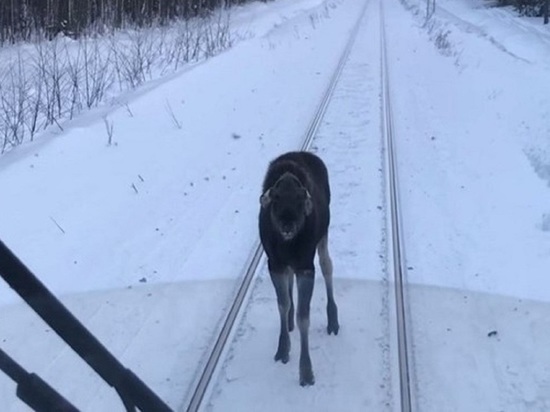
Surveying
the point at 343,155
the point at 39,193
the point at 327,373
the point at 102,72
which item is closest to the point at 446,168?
the point at 343,155

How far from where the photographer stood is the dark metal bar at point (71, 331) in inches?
91.9

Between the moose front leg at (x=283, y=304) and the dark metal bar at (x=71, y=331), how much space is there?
285 cm

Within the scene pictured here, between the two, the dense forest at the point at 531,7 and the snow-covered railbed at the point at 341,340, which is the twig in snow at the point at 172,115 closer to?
the snow-covered railbed at the point at 341,340

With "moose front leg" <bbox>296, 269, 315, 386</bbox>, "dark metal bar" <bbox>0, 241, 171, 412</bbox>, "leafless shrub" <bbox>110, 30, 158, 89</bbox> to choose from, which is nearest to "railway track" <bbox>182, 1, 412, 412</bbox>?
"moose front leg" <bbox>296, 269, 315, 386</bbox>

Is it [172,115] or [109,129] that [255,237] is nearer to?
[109,129]

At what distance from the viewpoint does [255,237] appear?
8.22 m

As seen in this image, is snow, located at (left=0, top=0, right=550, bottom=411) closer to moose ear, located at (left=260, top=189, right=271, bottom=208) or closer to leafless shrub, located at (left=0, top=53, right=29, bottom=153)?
leafless shrub, located at (left=0, top=53, right=29, bottom=153)

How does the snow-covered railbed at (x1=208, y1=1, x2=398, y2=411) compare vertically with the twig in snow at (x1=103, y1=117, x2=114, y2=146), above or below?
above

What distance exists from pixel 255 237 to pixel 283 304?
267 cm

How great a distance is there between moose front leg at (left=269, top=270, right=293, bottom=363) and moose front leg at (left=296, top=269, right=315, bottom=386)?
0.10m

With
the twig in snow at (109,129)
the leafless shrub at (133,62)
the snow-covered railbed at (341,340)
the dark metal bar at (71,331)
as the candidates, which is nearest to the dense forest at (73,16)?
the leafless shrub at (133,62)

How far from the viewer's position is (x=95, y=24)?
25641mm

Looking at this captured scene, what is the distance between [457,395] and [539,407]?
47 cm

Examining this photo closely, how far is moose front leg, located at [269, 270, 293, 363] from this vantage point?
17.8ft
